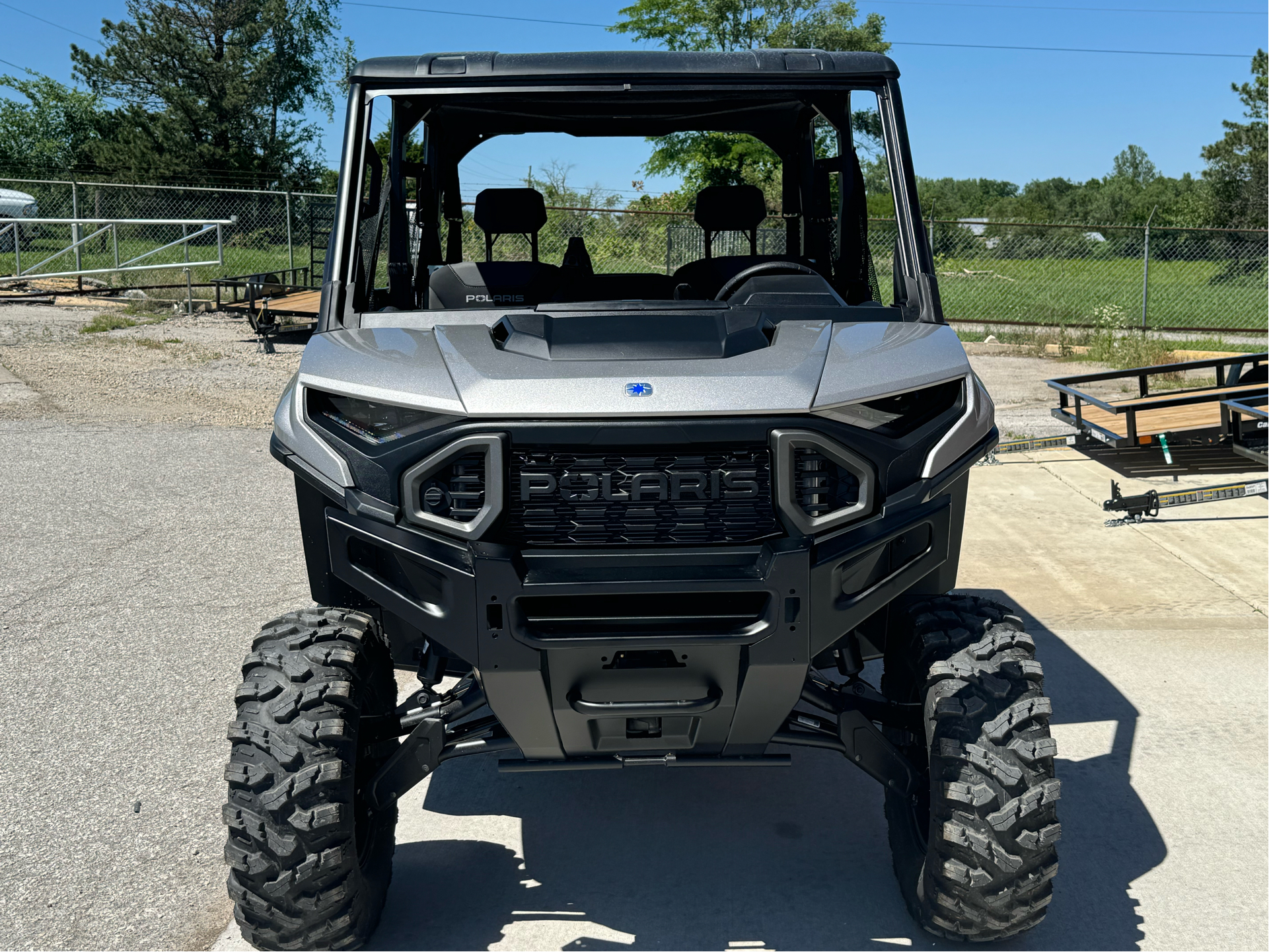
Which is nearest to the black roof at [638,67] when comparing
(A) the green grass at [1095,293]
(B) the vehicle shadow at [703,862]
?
(B) the vehicle shadow at [703,862]

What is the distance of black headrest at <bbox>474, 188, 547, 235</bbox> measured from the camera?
13.8ft

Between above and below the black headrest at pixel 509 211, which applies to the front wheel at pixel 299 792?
below

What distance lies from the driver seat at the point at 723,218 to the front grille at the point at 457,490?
1534 mm

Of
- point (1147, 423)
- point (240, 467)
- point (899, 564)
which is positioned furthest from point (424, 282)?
point (1147, 423)

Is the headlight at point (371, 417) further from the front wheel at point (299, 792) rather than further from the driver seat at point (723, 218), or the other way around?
the driver seat at point (723, 218)

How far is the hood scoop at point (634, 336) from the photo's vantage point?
2.77 m

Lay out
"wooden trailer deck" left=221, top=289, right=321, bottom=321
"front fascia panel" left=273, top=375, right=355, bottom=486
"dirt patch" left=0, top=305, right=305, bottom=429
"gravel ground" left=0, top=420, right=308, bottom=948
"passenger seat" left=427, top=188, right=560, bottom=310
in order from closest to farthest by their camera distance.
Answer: "front fascia panel" left=273, top=375, right=355, bottom=486 → "gravel ground" left=0, top=420, right=308, bottom=948 → "passenger seat" left=427, top=188, right=560, bottom=310 → "dirt patch" left=0, top=305, right=305, bottom=429 → "wooden trailer deck" left=221, top=289, right=321, bottom=321

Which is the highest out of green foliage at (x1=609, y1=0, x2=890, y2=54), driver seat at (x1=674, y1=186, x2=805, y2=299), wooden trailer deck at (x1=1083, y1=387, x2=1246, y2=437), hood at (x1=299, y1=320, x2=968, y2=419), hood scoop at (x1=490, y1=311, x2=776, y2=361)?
green foliage at (x1=609, y1=0, x2=890, y2=54)

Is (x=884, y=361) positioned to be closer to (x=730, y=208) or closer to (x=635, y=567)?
(x=635, y=567)

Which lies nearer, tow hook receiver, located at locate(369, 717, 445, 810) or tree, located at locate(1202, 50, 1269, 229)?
tow hook receiver, located at locate(369, 717, 445, 810)

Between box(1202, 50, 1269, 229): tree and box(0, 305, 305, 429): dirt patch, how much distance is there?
36775 mm

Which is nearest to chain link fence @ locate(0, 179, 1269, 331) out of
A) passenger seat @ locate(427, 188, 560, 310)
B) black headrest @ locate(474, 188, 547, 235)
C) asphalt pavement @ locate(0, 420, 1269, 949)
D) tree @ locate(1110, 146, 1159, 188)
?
asphalt pavement @ locate(0, 420, 1269, 949)

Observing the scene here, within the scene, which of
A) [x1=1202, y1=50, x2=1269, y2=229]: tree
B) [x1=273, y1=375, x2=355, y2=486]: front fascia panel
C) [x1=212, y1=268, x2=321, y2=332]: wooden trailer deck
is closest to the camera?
[x1=273, y1=375, x2=355, y2=486]: front fascia panel

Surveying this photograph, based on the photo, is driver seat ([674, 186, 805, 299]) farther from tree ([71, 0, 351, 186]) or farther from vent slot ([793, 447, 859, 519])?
tree ([71, 0, 351, 186])
